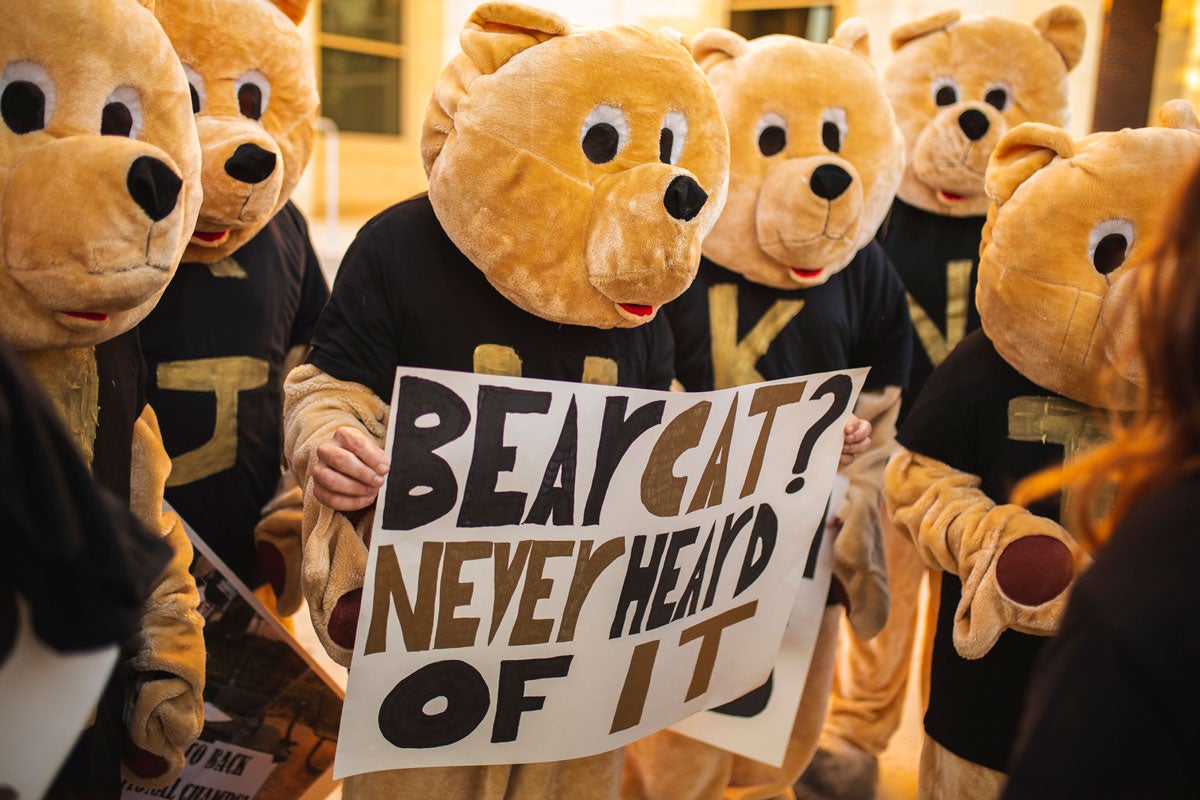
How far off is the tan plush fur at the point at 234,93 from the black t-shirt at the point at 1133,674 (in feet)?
5.66

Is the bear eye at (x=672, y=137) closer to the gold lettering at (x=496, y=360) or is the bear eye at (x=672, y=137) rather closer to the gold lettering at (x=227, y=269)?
the gold lettering at (x=496, y=360)

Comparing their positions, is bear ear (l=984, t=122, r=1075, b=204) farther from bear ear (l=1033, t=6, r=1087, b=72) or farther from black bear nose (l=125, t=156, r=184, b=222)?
black bear nose (l=125, t=156, r=184, b=222)

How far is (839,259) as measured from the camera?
233cm

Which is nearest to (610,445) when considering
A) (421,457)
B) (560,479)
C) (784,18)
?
(560,479)

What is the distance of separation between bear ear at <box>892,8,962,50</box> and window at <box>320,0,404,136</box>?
12342mm

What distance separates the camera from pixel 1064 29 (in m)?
3.00

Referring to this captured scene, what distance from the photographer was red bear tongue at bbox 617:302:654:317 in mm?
1773

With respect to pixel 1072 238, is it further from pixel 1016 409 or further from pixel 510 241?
pixel 510 241

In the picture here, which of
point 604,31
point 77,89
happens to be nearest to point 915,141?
point 604,31

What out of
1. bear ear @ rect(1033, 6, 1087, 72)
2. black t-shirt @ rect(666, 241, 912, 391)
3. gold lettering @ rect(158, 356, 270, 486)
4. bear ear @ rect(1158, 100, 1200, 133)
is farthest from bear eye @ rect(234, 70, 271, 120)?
bear ear @ rect(1033, 6, 1087, 72)

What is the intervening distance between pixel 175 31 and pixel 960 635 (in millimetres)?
1832

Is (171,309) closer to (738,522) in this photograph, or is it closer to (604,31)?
(604,31)

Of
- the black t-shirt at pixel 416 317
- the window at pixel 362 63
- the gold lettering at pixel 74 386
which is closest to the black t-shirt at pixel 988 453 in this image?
the black t-shirt at pixel 416 317

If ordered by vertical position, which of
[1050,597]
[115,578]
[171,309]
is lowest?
[1050,597]
